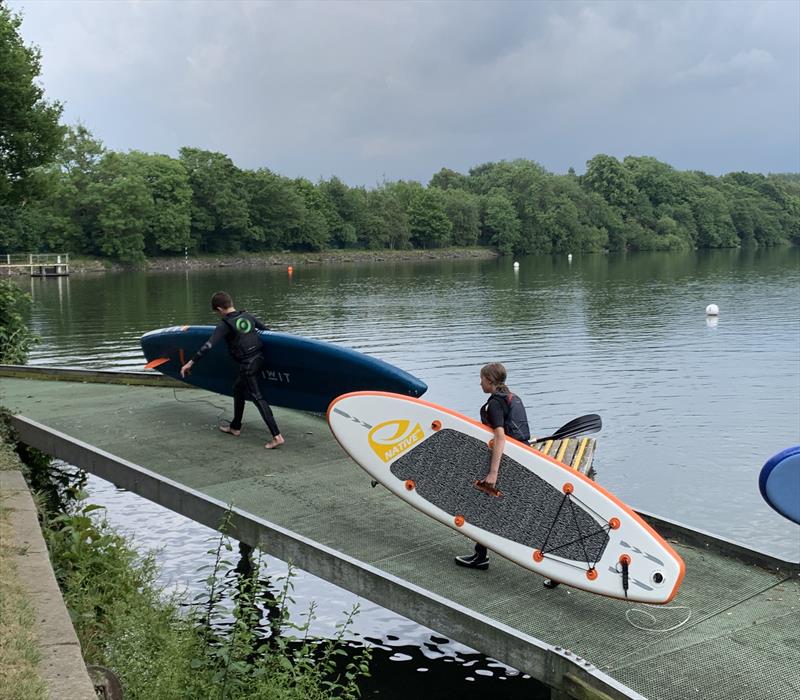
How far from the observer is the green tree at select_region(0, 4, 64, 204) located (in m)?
26.3

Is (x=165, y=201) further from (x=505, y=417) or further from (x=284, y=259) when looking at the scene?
(x=505, y=417)

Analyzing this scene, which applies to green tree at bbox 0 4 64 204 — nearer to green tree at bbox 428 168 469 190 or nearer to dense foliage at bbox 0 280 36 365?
dense foliage at bbox 0 280 36 365

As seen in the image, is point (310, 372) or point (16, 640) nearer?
point (16, 640)

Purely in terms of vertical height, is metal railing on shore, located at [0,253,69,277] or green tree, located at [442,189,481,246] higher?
green tree, located at [442,189,481,246]

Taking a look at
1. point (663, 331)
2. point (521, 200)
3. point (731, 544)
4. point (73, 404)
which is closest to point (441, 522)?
point (731, 544)

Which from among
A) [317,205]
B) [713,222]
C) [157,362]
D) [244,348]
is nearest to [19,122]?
[157,362]

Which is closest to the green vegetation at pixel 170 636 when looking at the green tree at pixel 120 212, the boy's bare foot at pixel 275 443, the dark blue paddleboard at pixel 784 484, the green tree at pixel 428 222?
the boy's bare foot at pixel 275 443

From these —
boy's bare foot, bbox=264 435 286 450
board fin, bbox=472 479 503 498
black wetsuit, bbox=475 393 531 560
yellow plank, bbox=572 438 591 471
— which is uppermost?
black wetsuit, bbox=475 393 531 560

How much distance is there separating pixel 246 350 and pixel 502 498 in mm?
→ 4519

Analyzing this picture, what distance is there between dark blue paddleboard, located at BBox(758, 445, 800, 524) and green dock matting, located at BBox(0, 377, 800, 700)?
29.2 inches

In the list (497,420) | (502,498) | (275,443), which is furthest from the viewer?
(275,443)

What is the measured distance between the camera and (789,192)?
6649 inches

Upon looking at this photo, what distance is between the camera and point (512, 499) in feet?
23.4

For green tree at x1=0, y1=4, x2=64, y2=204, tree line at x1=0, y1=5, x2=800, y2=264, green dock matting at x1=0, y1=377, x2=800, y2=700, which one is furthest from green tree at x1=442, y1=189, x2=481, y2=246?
green dock matting at x1=0, y1=377, x2=800, y2=700
